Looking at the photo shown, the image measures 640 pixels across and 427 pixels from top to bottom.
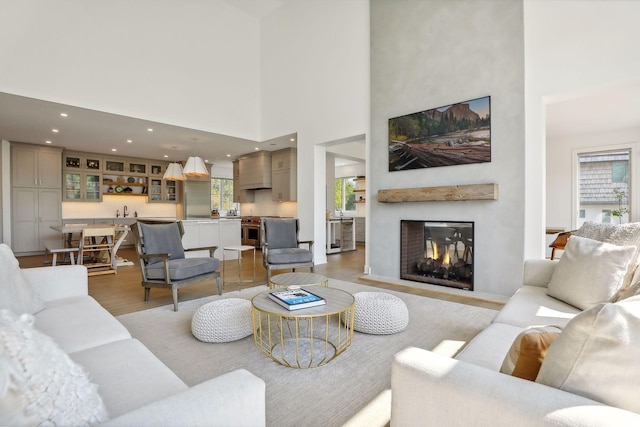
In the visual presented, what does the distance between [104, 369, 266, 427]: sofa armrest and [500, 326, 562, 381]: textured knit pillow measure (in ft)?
2.55

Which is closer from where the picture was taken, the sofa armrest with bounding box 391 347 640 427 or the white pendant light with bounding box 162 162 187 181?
the sofa armrest with bounding box 391 347 640 427

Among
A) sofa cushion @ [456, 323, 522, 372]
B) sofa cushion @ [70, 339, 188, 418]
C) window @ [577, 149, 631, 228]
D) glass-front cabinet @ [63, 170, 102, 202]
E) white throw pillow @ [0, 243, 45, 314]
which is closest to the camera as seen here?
sofa cushion @ [70, 339, 188, 418]

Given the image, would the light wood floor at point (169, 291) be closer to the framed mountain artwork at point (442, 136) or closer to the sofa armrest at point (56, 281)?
the sofa armrest at point (56, 281)

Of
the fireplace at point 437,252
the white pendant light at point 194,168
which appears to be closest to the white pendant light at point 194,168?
the white pendant light at point 194,168

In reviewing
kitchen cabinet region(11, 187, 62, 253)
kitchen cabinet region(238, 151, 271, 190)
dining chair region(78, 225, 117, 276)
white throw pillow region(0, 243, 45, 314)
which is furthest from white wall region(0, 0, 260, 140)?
kitchen cabinet region(11, 187, 62, 253)

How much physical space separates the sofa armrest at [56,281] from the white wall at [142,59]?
340 centimetres

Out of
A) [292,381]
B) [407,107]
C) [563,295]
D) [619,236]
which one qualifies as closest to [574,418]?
[292,381]

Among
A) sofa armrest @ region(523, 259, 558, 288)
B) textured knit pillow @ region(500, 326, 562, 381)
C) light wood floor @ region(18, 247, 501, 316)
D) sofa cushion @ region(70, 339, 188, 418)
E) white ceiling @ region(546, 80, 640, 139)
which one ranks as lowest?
light wood floor @ region(18, 247, 501, 316)

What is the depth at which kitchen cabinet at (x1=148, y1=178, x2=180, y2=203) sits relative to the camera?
31.5 ft

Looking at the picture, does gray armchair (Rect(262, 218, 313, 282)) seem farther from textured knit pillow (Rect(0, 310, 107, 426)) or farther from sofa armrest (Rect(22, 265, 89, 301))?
textured knit pillow (Rect(0, 310, 107, 426))

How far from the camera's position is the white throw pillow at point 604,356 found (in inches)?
29.7

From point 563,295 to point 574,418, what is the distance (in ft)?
5.75

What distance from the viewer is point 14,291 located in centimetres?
186

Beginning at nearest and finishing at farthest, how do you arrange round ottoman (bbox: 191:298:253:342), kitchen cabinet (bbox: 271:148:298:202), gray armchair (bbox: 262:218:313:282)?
round ottoman (bbox: 191:298:253:342) < gray armchair (bbox: 262:218:313:282) < kitchen cabinet (bbox: 271:148:298:202)
